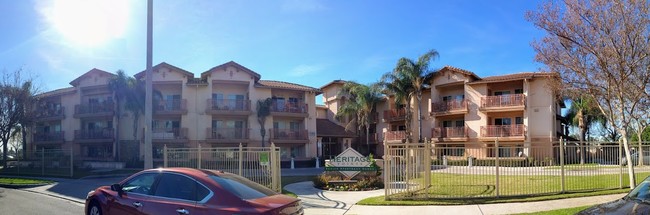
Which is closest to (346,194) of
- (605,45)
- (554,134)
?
(605,45)

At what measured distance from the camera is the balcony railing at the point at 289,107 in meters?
40.3

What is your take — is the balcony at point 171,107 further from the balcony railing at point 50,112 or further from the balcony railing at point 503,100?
the balcony railing at point 503,100

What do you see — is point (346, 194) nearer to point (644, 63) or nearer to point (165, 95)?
point (644, 63)

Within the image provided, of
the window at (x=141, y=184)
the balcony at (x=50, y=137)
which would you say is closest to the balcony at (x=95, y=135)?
the balcony at (x=50, y=137)

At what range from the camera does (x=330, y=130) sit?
152 feet

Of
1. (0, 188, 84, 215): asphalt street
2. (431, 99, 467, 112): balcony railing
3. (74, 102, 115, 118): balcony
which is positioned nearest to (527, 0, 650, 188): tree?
(0, 188, 84, 215): asphalt street

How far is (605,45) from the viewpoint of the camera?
39.1 feet

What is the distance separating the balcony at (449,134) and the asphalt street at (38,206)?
31.2 meters

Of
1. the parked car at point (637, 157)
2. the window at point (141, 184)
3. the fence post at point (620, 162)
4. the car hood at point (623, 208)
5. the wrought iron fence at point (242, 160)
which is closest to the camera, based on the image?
the car hood at point (623, 208)

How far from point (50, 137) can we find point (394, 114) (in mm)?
33097

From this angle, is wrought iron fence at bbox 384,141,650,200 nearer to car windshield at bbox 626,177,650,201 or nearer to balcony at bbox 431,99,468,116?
car windshield at bbox 626,177,650,201

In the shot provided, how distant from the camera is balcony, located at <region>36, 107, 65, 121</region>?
4370cm

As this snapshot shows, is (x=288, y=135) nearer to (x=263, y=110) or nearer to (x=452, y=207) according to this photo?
(x=263, y=110)

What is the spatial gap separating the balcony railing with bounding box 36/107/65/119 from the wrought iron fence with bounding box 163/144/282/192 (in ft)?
110
